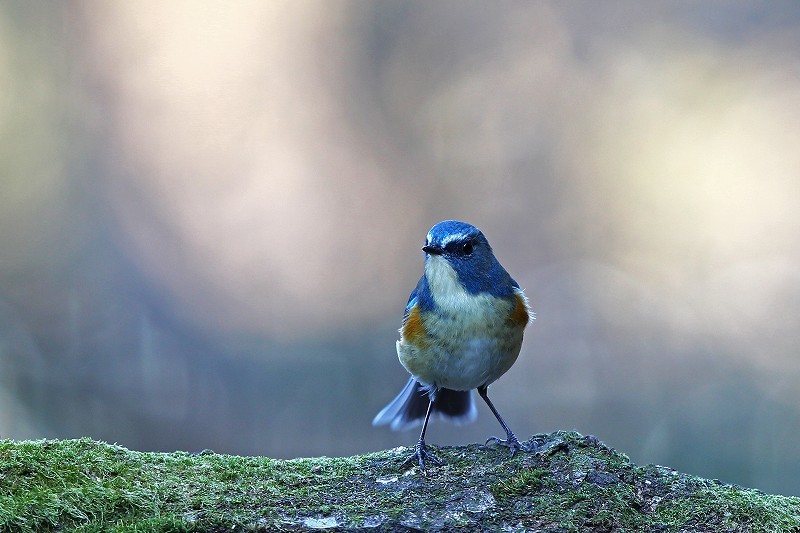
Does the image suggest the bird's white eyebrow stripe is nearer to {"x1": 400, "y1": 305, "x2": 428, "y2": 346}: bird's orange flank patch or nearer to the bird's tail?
{"x1": 400, "y1": 305, "x2": 428, "y2": 346}: bird's orange flank patch

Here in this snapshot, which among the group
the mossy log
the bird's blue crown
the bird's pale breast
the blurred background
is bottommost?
the mossy log

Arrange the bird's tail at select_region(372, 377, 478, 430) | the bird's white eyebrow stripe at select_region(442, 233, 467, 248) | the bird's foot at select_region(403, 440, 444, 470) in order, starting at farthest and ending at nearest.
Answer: the bird's tail at select_region(372, 377, 478, 430)
the bird's white eyebrow stripe at select_region(442, 233, 467, 248)
the bird's foot at select_region(403, 440, 444, 470)

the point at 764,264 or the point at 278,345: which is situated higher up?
the point at 764,264

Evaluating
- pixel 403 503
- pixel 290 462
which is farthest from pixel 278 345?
pixel 403 503

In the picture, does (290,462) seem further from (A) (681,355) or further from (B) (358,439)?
(A) (681,355)

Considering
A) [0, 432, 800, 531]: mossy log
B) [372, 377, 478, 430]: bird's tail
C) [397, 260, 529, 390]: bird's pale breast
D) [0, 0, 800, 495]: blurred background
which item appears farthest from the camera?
[0, 0, 800, 495]: blurred background

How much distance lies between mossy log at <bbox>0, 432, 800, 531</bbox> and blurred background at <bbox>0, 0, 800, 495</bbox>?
398cm

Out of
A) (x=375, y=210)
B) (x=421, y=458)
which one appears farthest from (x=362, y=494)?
(x=375, y=210)

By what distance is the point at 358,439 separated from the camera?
704 cm

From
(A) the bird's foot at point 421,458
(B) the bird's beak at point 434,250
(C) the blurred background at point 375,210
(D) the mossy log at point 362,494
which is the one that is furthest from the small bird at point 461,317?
(C) the blurred background at point 375,210

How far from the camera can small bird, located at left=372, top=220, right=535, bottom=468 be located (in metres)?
3.62

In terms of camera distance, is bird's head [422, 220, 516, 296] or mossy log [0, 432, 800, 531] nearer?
mossy log [0, 432, 800, 531]

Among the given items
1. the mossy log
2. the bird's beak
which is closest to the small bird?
the bird's beak

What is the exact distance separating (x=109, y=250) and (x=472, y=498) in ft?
18.2
